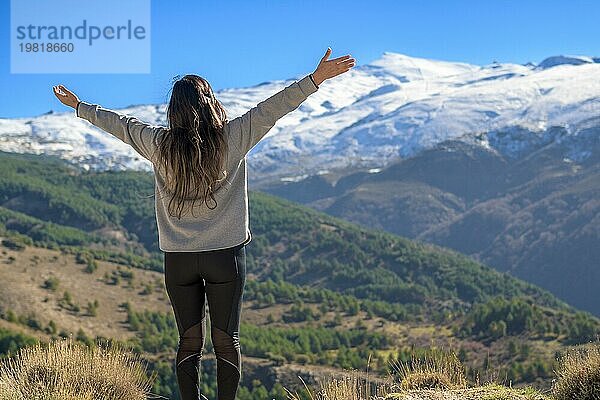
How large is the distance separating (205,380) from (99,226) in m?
121

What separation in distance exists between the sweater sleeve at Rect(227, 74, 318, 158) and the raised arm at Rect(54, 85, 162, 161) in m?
0.58

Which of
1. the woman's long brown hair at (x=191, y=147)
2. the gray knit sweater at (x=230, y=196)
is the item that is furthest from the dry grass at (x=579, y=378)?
the woman's long brown hair at (x=191, y=147)

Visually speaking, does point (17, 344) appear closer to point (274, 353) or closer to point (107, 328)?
point (107, 328)

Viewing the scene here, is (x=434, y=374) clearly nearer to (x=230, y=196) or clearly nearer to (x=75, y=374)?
(x=230, y=196)

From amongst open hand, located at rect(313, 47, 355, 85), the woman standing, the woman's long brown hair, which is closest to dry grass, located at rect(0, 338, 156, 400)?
the woman standing

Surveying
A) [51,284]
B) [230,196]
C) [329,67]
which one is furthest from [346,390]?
[51,284]

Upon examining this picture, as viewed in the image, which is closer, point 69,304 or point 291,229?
point 69,304

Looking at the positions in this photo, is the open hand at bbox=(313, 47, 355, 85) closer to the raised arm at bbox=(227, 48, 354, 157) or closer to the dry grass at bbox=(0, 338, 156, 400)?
the raised arm at bbox=(227, 48, 354, 157)

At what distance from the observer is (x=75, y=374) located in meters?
6.21

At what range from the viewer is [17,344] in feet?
204

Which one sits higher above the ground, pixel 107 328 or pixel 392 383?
pixel 392 383

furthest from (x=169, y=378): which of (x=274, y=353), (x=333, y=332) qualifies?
(x=333, y=332)

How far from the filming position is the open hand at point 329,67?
16.4 feet

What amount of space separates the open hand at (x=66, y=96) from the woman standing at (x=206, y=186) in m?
0.82
